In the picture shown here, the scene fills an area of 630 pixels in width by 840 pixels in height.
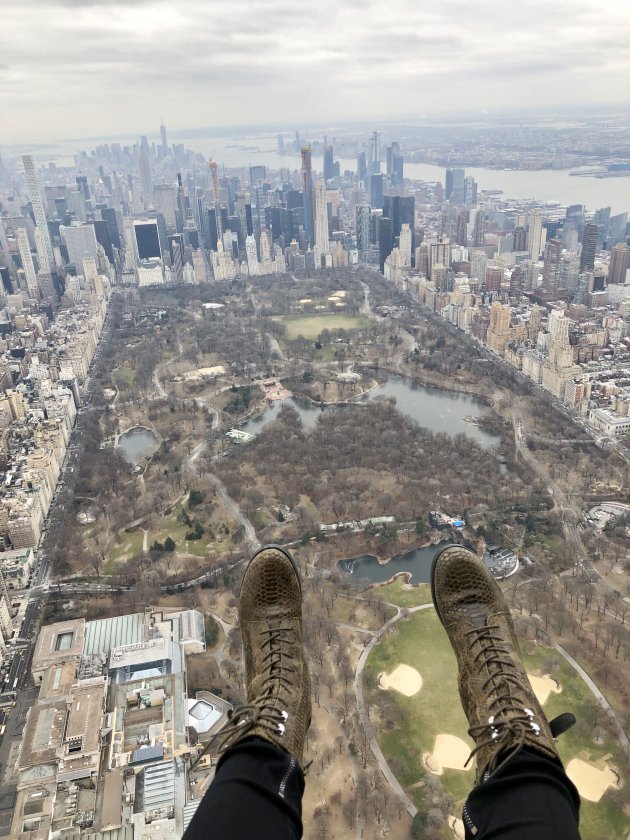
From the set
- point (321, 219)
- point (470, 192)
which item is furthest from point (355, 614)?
point (470, 192)

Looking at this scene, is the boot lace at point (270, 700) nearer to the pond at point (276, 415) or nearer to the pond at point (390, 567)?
the pond at point (390, 567)

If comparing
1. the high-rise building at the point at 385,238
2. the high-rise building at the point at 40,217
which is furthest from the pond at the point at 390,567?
the high-rise building at the point at 40,217

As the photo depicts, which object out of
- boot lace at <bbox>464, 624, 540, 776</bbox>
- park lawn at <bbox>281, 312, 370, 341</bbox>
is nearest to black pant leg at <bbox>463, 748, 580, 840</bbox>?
boot lace at <bbox>464, 624, 540, 776</bbox>

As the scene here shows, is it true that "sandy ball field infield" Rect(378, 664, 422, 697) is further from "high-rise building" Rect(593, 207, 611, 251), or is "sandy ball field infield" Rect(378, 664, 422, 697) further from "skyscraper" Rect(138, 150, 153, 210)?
"skyscraper" Rect(138, 150, 153, 210)

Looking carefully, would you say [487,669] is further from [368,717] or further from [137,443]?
[137,443]

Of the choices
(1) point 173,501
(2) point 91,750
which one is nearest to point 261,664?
(2) point 91,750

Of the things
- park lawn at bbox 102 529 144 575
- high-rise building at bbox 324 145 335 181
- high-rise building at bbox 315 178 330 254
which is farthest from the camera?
high-rise building at bbox 324 145 335 181
